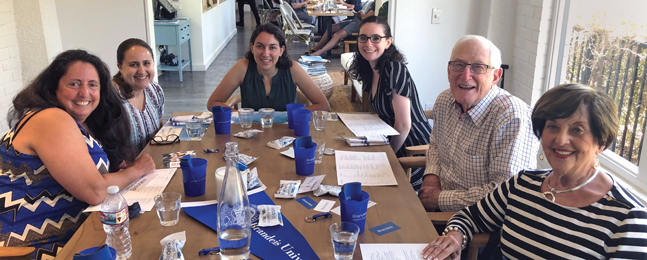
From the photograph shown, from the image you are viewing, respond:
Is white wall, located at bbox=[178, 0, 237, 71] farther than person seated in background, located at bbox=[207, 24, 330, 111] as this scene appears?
Yes

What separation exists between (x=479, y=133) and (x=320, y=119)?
827 mm

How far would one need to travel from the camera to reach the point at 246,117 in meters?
2.48

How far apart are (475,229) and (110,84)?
1.57 meters

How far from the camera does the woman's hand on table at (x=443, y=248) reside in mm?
1354

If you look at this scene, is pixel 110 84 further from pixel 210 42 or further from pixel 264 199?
pixel 210 42

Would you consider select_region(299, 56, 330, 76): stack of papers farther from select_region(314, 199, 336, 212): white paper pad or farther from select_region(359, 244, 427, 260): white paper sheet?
select_region(359, 244, 427, 260): white paper sheet

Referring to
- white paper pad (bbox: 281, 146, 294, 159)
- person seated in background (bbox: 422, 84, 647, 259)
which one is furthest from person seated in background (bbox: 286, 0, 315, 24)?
person seated in background (bbox: 422, 84, 647, 259)

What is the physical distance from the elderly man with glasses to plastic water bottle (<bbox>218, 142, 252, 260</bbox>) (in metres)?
0.96

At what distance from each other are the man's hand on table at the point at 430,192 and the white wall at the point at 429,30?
2089 millimetres

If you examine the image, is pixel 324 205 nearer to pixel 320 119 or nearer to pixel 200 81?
pixel 320 119

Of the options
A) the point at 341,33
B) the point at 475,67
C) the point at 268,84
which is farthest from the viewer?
the point at 341,33

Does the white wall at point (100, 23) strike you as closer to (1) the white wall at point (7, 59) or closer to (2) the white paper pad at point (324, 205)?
(1) the white wall at point (7, 59)

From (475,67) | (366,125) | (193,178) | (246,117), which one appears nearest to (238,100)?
(246,117)

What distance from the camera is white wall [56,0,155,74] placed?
4.59 meters
